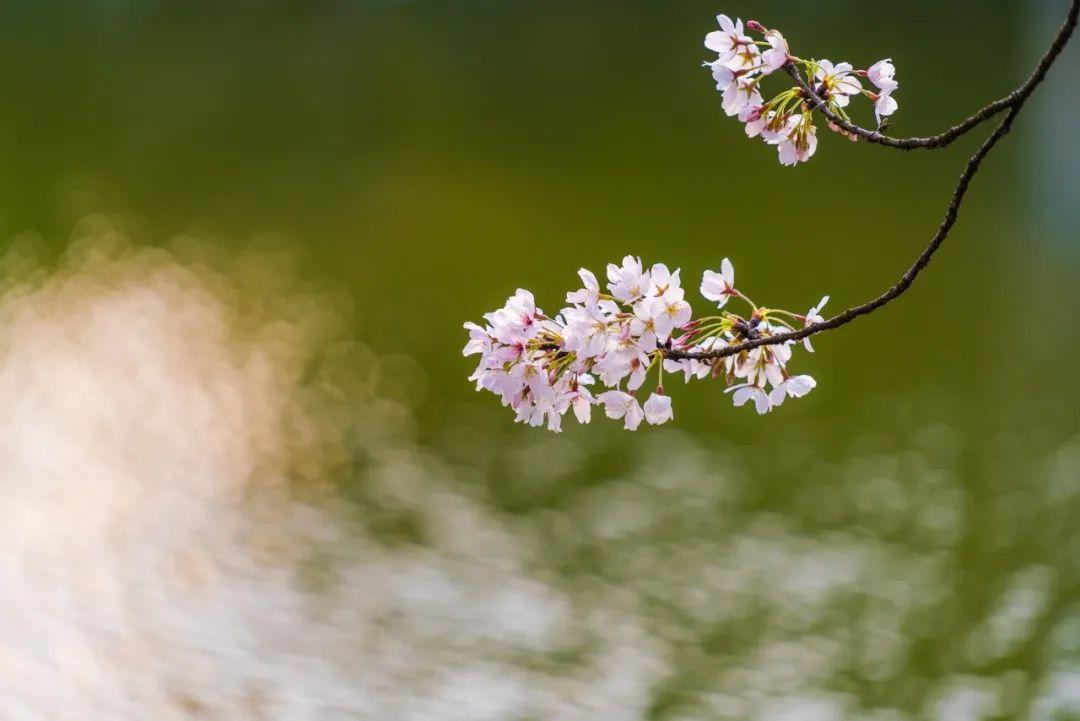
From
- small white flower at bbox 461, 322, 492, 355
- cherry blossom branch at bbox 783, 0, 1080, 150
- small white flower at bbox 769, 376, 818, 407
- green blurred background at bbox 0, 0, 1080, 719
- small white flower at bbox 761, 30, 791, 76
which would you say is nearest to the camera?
cherry blossom branch at bbox 783, 0, 1080, 150

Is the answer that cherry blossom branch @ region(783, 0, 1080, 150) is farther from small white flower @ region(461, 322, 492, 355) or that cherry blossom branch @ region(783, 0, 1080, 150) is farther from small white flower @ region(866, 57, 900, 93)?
small white flower @ region(461, 322, 492, 355)

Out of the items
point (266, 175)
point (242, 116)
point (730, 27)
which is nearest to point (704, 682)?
point (730, 27)

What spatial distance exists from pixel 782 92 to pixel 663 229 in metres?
12.4

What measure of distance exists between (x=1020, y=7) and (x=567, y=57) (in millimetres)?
13827

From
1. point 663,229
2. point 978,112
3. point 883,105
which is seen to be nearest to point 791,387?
point 883,105

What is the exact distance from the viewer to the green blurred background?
26.5ft

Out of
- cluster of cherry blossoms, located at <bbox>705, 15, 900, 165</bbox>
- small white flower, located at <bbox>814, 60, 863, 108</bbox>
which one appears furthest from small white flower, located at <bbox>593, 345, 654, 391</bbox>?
small white flower, located at <bbox>814, 60, 863, 108</bbox>

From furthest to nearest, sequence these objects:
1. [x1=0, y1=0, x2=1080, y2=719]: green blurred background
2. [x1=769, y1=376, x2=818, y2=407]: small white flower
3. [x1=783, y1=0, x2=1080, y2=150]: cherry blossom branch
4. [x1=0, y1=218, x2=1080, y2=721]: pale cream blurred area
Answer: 1. [x1=0, y1=0, x2=1080, y2=719]: green blurred background
2. [x1=0, y1=218, x2=1080, y2=721]: pale cream blurred area
3. [x1=769, y1=376, x2=818, y2=407]: small white flower
4. [x1=783, y1=0, x2=1080, y2=150]: cherry blossom branch

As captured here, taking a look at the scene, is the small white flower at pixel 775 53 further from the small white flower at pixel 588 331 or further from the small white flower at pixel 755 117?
the small white flower at pixel 588 331

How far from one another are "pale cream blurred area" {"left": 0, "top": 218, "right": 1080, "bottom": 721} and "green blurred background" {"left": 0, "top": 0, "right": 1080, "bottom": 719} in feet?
0.15

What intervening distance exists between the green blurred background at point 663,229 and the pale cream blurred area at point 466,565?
0.05 meters

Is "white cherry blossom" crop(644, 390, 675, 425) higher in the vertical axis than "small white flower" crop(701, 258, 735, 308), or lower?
lower

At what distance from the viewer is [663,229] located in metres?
14.4

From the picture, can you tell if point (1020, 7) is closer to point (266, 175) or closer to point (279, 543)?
point (266, 175)
